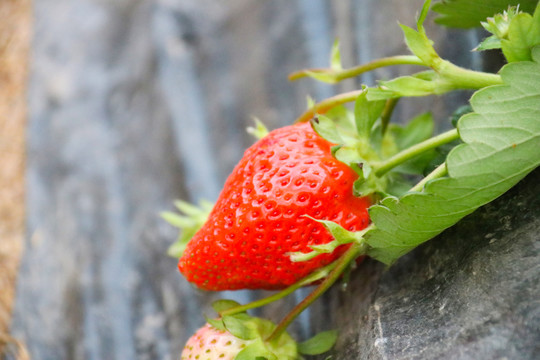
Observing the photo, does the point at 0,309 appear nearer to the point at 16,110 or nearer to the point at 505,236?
the point at 16,110

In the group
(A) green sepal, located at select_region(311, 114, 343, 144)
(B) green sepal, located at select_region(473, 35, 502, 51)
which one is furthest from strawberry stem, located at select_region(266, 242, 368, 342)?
(B) green sepal, located at select_region(473, 35, 502, 51)

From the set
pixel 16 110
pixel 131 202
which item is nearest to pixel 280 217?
pixel 131 202

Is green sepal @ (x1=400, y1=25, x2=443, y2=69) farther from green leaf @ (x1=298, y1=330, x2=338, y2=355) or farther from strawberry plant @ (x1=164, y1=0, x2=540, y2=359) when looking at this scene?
green leaf @ (x1=298, y1=330, x2=338, y2=355)

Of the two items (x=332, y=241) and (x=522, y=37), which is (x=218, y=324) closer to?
(x=332, y=241)

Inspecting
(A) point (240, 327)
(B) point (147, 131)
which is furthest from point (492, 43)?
(B) point (147, 131)

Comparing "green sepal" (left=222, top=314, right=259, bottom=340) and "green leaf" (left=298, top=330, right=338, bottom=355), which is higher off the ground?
"green sepal" (left=222, top=314, right=259, bottom=340)

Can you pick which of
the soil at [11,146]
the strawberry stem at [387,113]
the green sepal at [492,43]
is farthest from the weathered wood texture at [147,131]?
the green sepal at [492,43]

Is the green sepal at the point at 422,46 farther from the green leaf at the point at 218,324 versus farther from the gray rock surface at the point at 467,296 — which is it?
the green leaf at the point at 218,324
